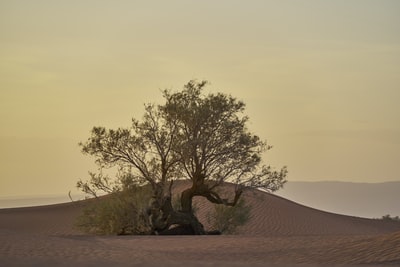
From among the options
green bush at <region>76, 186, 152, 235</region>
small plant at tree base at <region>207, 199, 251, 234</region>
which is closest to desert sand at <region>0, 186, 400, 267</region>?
green bush at <region>76, 186, 152, 235</region>

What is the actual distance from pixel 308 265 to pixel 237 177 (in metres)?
12.8

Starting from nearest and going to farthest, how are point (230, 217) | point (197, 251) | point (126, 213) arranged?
point (197, 251) < point (126, 213) < point (230, 217)

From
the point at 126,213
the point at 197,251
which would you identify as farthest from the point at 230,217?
the point at 197,251

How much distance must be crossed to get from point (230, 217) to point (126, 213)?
18.2 ft

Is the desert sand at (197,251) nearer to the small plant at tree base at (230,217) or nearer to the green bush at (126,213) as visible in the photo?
the green bush at (126,213)

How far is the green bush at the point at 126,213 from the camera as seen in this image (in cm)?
3344

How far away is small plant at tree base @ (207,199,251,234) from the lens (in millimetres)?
36500

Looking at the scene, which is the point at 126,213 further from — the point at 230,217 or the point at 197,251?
the point at 197,251

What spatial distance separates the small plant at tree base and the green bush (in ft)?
15.7

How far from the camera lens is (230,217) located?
37000mm

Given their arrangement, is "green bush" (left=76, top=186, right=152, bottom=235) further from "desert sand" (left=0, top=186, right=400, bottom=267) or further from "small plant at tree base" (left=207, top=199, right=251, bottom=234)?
"small plant at tree base" (left=207, top=199, right=251, bottom=234)

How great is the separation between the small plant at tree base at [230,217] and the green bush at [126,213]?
4.79 meters

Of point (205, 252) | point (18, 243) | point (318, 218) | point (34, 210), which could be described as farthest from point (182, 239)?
point (34, 210)

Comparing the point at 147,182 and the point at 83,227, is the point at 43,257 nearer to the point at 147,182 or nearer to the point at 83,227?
the point at 147,182
